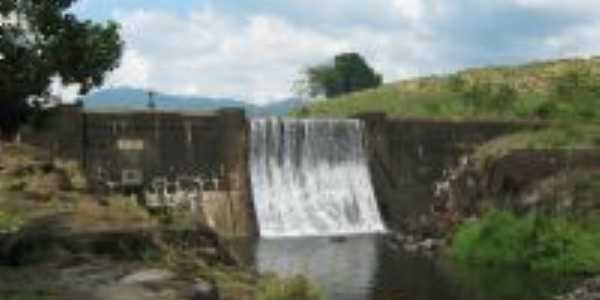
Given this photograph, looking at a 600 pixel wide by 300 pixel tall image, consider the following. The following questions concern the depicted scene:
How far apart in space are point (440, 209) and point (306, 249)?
1265 centimetres

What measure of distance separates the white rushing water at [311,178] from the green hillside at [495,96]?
32.4ft

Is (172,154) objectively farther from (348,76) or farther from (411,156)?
(348,76)

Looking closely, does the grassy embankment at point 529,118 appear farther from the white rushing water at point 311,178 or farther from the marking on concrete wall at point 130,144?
the marking on concrete wall at point 130,144

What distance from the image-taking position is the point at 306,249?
5844cm

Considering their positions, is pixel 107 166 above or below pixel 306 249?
above

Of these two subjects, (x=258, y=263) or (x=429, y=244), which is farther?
(x=429, y=244)

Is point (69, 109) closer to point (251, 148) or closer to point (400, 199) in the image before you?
point (251, 148)

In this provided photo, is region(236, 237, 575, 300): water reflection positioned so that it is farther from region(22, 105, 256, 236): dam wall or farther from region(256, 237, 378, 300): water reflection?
region(22, 105, 256, 236): dam wall

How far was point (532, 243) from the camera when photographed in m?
52.5

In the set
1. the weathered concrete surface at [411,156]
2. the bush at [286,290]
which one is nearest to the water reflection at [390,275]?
the bush at [286,290]

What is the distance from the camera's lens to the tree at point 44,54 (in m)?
28.0

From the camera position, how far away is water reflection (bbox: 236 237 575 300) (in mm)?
42219

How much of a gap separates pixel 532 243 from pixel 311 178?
62.3 feet

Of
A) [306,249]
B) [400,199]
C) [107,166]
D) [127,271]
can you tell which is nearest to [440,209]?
[400,199]
